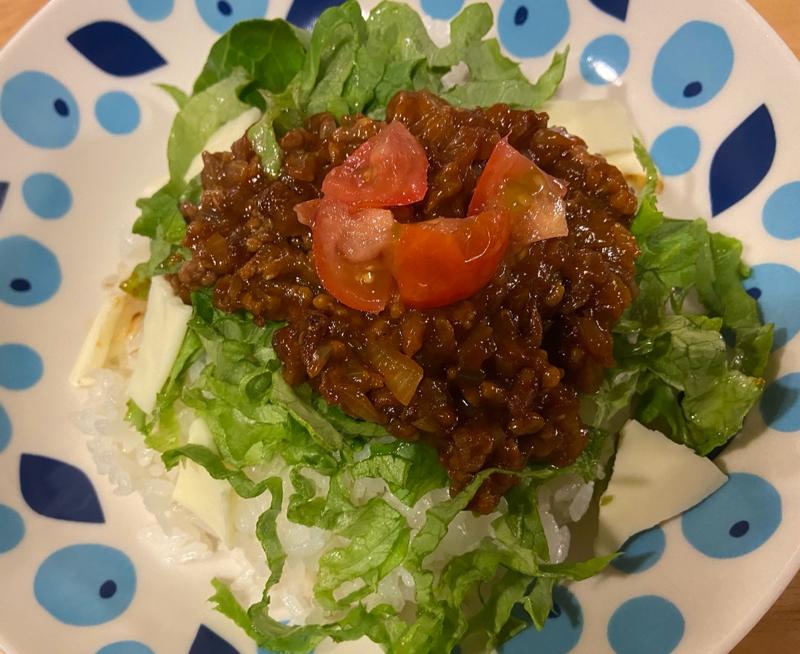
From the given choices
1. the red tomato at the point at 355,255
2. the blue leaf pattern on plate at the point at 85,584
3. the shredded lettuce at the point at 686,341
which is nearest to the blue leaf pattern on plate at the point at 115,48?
the red tomato at the point at 355,255

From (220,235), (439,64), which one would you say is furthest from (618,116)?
(220,235)

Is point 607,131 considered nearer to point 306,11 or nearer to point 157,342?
point 306,11

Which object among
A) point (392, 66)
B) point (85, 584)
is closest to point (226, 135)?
point (392, 66)

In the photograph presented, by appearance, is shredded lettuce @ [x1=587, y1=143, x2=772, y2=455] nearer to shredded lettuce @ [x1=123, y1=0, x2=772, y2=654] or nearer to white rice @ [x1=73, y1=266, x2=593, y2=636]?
shredded lettuce @ [x1=123, y1=0, x2=772, y2=654]

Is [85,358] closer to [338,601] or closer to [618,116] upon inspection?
[338,601]

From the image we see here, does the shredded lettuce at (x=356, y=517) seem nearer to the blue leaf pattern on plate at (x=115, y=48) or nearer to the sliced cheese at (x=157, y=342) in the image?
the sliced cheese at (x=157, y=342)

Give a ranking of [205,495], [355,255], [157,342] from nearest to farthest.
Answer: [355,255], [205,495], [157,342]

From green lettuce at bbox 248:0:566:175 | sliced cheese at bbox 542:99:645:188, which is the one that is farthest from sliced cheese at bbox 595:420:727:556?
green lettuce at bbox 248:0:566:175
